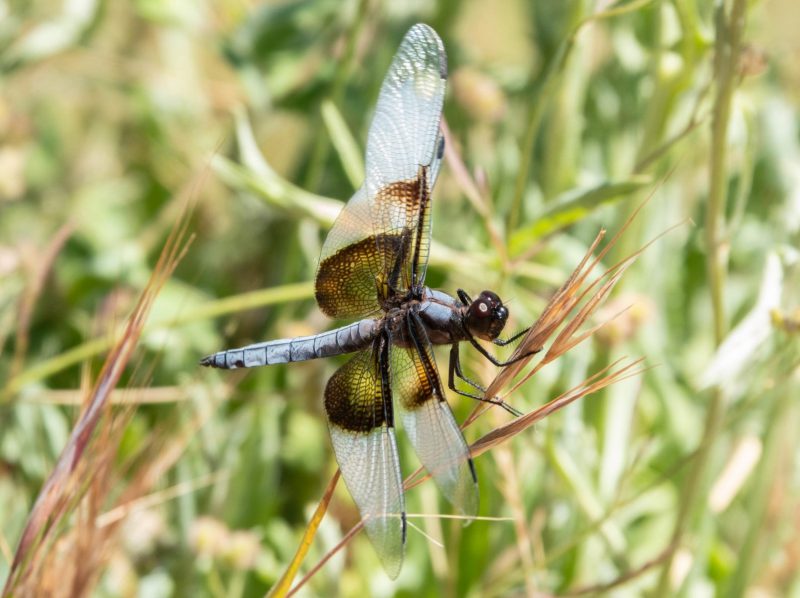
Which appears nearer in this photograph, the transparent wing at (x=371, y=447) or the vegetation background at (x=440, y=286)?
the transparent wing at (x=371, y=447)

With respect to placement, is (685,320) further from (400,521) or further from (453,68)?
(400,521)

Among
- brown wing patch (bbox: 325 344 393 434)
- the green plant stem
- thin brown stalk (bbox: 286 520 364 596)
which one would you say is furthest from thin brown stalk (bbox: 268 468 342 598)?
the green plant stem

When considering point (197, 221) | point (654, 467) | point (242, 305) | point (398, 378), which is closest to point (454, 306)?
point (398, 378)

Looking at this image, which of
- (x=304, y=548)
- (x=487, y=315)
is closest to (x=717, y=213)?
(x=487, y=315)

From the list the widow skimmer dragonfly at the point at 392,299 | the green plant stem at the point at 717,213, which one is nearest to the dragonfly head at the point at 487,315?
the widow skimmer dragonfly at the point at 392,299

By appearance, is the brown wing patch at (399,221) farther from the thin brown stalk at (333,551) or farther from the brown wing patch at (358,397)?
the thin brown stalk at (333,551)

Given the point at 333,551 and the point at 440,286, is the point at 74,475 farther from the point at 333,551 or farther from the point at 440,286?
the point at 440,286
